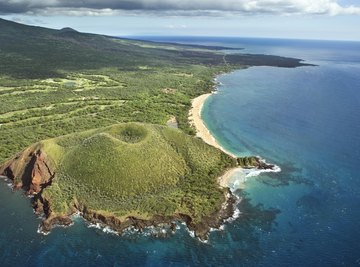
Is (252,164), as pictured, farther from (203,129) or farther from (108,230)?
(108,230)

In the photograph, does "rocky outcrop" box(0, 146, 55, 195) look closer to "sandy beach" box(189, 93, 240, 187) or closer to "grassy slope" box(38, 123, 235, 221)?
"grassy slope" box(38, 123, 235, 221)

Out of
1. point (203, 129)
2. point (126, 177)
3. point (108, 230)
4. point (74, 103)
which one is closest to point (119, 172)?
point (126, 177)

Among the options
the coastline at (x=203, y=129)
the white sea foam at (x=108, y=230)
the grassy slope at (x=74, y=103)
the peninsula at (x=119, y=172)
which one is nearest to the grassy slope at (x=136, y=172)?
the peninsula at (x=119, y=172)

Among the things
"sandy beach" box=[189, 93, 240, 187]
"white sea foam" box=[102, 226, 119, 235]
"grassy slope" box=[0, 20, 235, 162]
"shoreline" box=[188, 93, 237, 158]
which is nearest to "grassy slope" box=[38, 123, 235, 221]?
"sandy beach" box=[189, 93, 240, 187]

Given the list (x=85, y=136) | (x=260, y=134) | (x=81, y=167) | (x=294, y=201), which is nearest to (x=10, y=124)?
(x=85, y=136)

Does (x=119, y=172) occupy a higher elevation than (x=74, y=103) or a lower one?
higher

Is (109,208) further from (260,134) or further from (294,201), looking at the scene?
(260,134)
